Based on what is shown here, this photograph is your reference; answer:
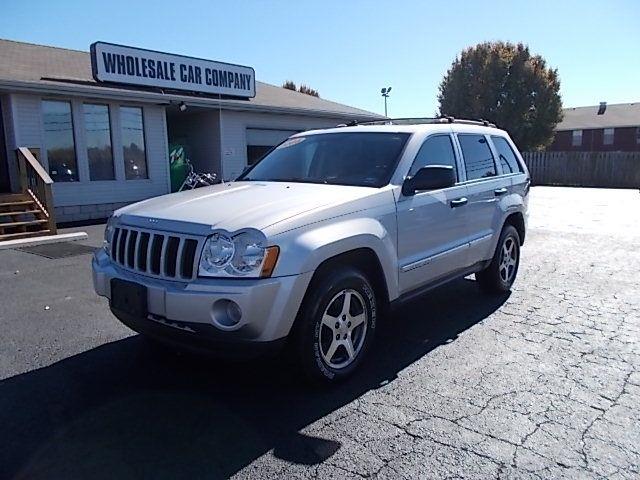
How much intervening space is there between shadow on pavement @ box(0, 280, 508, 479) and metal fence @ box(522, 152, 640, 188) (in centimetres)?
2850

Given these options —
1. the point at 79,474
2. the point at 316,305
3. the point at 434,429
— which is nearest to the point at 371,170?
the point at 316,305

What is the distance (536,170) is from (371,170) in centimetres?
3031

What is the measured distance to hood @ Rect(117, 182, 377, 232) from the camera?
3121mm

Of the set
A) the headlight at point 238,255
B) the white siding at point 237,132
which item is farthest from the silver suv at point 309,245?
the white siding at point 237,132

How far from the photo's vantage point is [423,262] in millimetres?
4176

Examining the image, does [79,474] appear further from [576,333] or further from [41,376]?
[576,333]

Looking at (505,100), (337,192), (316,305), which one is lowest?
(316,305)

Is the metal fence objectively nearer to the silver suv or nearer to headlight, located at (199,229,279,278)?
the silver suv

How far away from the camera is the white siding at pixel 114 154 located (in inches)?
455

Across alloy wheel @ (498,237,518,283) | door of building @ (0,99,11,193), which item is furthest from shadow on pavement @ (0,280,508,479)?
door of building @ (0,99,11,193)

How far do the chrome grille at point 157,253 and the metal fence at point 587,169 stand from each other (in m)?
30.2

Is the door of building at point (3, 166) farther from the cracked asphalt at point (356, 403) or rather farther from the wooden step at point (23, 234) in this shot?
the cracked asphalt at point (356, 403)

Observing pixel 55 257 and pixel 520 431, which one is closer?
pixel 520 431

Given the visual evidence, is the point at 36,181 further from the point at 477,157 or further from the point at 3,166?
the point at 477,157
